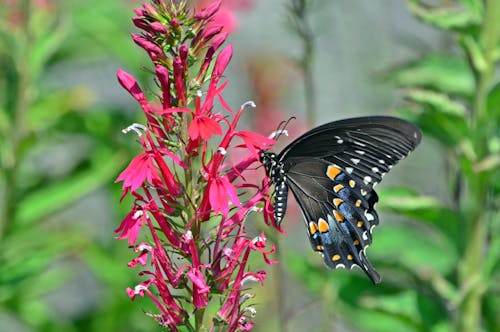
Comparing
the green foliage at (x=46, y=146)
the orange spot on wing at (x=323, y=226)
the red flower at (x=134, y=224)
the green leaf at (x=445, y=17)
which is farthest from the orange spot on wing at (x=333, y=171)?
the green foliage at (x=46, y=146)

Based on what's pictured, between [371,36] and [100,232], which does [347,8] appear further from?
[100,232]

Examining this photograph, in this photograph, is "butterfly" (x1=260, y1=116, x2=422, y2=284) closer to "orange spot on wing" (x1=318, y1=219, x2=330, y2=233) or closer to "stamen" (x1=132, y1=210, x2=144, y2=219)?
"orange spot on wing" (x1=318, y1=219, x2=330, y2=233)

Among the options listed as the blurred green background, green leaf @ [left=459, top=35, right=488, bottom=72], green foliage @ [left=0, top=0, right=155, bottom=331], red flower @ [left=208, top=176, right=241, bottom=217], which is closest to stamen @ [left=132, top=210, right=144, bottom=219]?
red flower @ [left=208, top=176, right=241, bottom=217]

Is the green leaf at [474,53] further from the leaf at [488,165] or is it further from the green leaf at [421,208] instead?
the green leaf at [421,208]

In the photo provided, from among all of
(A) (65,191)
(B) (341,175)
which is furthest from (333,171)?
(A) (65,191)

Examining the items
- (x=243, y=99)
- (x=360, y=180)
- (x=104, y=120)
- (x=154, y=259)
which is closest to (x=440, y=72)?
(x=360, y=180)

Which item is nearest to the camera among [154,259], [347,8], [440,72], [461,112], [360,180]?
[154,259]
